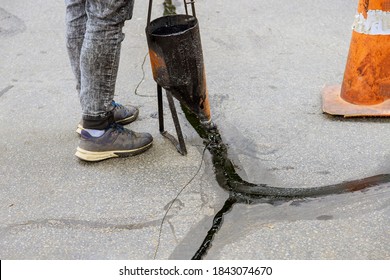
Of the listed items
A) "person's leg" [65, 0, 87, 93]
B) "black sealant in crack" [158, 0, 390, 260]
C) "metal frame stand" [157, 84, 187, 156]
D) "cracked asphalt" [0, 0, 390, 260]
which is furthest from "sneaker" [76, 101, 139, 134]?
"black sealant in crack" [158, 0, 390, 260]

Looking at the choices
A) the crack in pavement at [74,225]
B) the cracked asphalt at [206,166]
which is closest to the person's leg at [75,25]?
the cracked asphalt at [206,166]

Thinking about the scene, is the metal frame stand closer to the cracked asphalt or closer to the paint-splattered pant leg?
the cracked asphalt

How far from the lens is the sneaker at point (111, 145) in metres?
2.77

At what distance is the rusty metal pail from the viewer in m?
2.43

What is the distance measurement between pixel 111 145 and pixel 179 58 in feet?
2.10

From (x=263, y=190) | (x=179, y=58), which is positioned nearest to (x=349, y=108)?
(x=263, y=190)

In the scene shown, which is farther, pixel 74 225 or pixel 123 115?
pixel 123 115

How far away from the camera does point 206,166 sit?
2730 millimetres

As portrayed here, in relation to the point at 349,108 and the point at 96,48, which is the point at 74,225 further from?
the point at 349,108

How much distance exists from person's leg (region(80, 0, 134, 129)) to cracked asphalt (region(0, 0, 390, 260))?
0.30 metres

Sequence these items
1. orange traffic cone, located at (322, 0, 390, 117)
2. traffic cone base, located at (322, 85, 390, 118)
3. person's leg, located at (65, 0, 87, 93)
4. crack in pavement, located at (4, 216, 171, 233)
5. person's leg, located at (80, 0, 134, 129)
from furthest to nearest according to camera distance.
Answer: traffic cone base, located at (322, 85, 390, 118) < orange traffic cone, located at (322, 0, 390, 117) < person's leg, located at (65, 0, 87, 93) < person's leg, located at (80, 0, 134, 129) < crack in pavement, located at (4, 216, 171, 233)

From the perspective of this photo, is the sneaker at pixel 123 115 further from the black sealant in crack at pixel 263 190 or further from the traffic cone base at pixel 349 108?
the traffic cone base at pixel 349 108

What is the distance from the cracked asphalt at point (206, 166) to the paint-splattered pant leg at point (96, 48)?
0.32 m

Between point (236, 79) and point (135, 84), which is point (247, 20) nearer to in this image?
point (236, 79)
